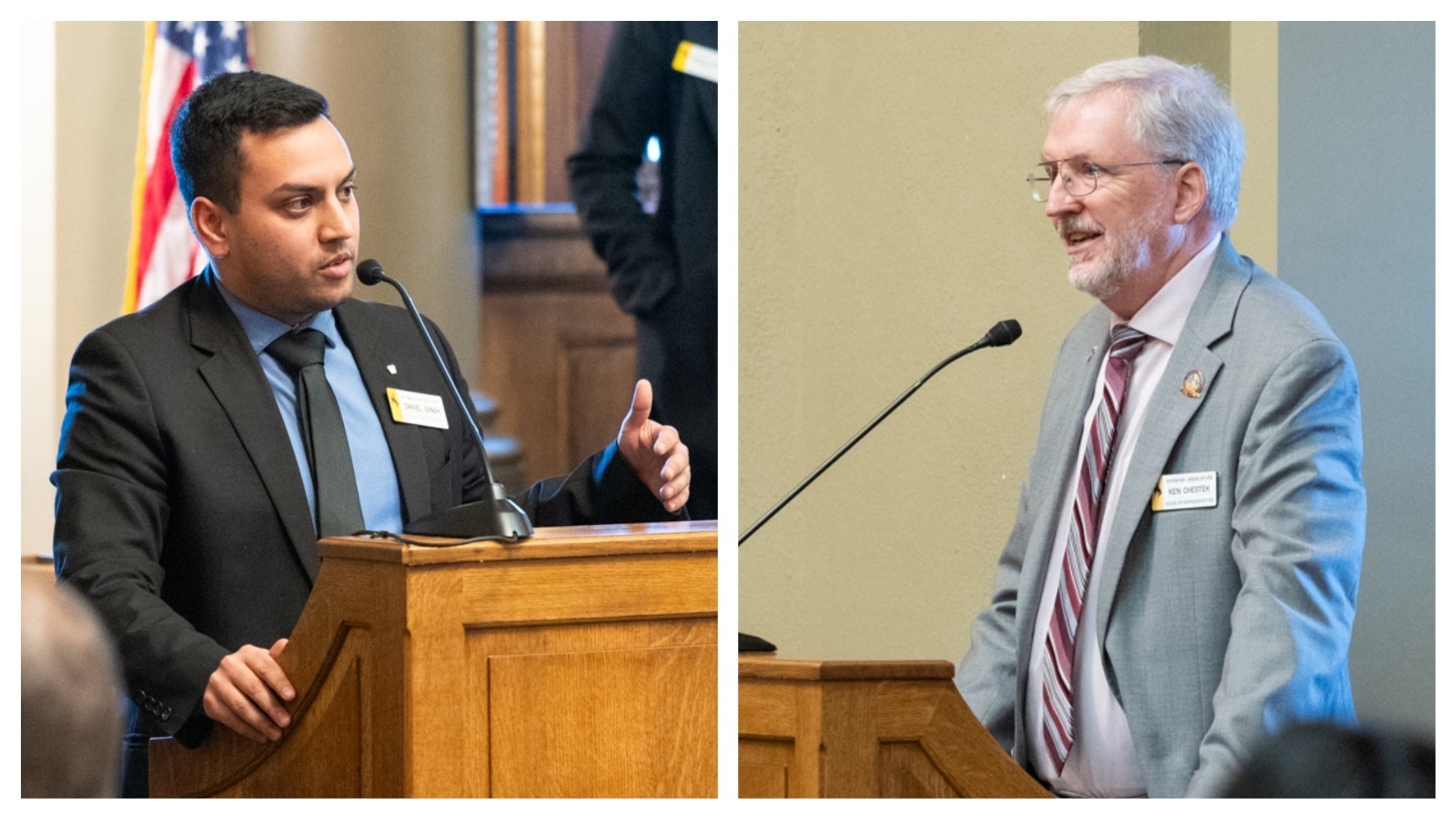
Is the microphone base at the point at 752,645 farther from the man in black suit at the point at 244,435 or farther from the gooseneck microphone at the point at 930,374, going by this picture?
the man in black suit at the point at 244,435

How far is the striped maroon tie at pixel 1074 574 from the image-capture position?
289 cm

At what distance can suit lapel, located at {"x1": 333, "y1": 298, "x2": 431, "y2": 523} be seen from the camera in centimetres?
307

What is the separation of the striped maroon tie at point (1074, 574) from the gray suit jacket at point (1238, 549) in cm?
5

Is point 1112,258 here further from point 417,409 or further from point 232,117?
point 232,117

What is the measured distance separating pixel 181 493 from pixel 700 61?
128 centimetres

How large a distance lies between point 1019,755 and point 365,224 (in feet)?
5.38

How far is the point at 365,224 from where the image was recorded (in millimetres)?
3230

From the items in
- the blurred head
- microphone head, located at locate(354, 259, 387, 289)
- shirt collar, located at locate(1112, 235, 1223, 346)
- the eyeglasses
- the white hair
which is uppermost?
the white hair

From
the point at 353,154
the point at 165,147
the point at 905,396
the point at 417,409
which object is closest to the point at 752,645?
the point at 905,396

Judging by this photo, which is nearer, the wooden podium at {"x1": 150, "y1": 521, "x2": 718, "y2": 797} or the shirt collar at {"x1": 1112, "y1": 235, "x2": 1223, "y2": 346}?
the wooden podium at {"x1": 150, "y1": 521, "x2": 718, "y2": 797}

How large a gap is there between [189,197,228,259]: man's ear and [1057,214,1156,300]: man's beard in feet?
5.31

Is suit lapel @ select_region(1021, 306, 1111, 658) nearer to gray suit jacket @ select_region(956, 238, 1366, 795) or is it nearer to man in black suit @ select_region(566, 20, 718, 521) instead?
gray suit jacket @ select_region(956, 238, 1366, 795)

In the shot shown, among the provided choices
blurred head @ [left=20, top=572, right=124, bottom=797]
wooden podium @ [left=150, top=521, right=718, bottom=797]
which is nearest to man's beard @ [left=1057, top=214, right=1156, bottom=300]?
wooden podium @ [left=150, top=521, right=718, bottom=797]
